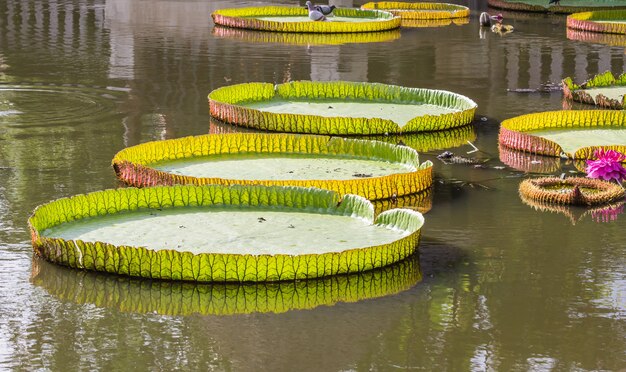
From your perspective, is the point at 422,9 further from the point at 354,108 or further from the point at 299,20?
the point at 354,108

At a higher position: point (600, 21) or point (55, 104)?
point (600, 21)

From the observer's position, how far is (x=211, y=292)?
287 inches

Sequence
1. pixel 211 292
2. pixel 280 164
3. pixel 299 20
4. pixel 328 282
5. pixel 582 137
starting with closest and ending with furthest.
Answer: pixel 211 292, pixel 328 282, pixel 280 164, pixel 582 137, pixel 299 20

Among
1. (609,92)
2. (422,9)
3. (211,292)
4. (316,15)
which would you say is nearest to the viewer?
(211,292)

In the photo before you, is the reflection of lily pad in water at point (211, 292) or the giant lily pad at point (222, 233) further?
the giant lily pad at point (222, 233)

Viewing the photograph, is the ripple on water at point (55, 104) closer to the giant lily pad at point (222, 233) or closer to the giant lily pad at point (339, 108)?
the giant lily pad at point (339, 108)

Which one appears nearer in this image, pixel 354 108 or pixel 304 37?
pixel 354 108

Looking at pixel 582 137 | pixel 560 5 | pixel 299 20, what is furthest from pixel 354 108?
pixel 560 5

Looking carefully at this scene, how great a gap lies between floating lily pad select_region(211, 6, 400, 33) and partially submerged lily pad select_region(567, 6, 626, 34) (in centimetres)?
278

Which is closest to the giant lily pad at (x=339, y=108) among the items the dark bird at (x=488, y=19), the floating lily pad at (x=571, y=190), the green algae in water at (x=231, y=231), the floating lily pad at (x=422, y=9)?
the floating lily pad at (x=571, y=190)

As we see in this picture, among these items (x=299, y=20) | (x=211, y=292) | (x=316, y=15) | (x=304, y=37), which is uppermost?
(x=316, y=15)

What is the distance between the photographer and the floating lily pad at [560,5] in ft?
76.4

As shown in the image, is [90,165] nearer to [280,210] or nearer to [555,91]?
[280,210]

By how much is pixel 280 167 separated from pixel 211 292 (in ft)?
9.56
